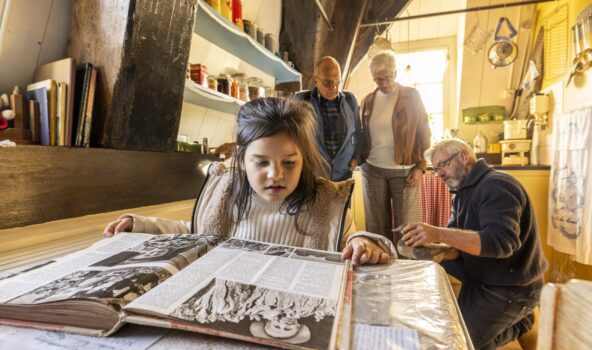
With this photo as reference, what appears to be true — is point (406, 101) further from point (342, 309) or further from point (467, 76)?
point (467, 76)

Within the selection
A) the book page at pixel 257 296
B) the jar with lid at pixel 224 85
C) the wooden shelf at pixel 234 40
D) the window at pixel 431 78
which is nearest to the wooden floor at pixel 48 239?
the book page at pixel 257 296

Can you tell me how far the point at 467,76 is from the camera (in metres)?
4.77

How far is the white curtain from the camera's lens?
242cm

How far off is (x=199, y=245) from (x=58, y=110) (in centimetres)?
74

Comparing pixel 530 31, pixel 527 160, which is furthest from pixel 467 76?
pixel 527 160

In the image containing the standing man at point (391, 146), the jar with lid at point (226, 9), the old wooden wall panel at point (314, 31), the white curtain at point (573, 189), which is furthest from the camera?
the old wooden wall panel at point (314, 31)

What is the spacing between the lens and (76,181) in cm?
111

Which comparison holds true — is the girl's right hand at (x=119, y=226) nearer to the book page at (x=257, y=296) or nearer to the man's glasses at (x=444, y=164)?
the book page at (x=257, y=296)

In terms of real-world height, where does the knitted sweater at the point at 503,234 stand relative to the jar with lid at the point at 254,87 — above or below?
below

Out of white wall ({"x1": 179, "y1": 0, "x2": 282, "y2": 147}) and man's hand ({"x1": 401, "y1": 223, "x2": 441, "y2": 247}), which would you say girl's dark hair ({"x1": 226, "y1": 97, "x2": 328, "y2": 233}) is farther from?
white wall ({"x1": 179, "y1": 0, "x2": 282, "y2": 147})

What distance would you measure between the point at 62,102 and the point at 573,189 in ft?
10.6

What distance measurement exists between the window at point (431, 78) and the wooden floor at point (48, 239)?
5120 millimetres

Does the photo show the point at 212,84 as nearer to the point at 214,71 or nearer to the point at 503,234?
the point at 214,71

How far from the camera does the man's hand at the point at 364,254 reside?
65 centimetres
